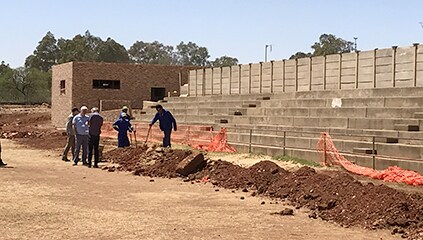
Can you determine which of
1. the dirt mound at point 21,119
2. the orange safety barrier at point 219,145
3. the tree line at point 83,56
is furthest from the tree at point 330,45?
the orange safety barrier at point 219,145

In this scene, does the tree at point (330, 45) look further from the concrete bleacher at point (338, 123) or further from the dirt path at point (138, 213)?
the dirt path at point (138, 213)

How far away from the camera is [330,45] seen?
11338 cm

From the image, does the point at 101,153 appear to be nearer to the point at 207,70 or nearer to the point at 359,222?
the point at 359,222

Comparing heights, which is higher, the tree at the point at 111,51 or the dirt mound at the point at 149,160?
the tree at the point at 111,51

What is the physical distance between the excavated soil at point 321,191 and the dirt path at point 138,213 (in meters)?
0.38

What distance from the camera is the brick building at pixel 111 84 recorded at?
45.2m

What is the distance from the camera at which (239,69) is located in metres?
33.8

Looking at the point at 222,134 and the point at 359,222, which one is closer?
the point at 359,222

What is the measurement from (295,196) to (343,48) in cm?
10105

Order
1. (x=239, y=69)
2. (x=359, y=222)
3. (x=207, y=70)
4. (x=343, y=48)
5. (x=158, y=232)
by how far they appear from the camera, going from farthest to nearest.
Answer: (x=343, y=48), (x=207, y=70), (x=239, y=69), (x=359, y=222), (x=158, y=232)

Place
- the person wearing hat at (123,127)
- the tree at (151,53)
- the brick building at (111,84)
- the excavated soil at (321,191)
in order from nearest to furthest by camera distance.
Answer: the excavated soil at (321,191), the person wearing hat at (123,127), the brick building at (111,84), the tree at (151,53)

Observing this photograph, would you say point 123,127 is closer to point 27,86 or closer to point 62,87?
point 62,87

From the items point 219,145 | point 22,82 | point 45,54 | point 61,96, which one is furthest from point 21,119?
point 45,54

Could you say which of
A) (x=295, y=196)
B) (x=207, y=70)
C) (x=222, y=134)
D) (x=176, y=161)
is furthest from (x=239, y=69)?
(x=295, y=196)
